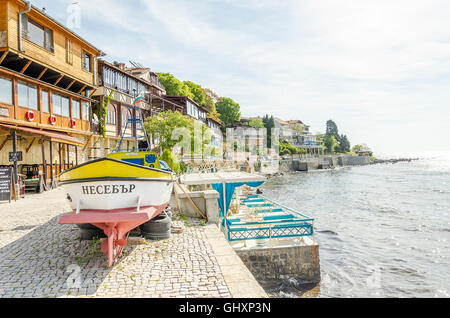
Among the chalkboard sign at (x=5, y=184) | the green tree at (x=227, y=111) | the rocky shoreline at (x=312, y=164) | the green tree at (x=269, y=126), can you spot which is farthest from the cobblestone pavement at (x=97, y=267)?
the green tree at (x=269, y=126)

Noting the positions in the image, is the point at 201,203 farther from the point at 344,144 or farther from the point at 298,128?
the point at 344,144

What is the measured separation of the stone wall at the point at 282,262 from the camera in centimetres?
996

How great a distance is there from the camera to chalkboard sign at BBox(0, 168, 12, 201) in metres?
14.8

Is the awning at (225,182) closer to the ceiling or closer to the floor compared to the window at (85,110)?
closer to the floor

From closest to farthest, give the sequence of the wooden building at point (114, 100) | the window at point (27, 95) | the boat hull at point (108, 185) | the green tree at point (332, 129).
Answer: the boat hull at point (108, 185) → the window at point (27, 95) → the wooden building at point (114, 100) → the green tree at point (332, 129)

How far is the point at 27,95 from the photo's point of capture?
19.2 metres

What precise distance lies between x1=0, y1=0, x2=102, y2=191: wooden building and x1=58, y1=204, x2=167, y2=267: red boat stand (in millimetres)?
13105

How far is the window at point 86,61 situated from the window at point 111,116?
561cm

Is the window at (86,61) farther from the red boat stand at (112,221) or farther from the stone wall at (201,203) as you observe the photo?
the red boat stand at (112,221)

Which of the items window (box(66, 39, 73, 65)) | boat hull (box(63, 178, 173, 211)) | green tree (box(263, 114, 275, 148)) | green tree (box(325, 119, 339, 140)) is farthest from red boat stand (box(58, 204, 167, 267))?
green tree (box(325, 119, 339, 140))

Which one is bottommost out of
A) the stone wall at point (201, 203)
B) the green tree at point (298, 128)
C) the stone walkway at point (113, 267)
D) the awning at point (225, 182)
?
the stone walkway at point (113, 267)

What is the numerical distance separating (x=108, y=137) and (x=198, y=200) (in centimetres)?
2273
